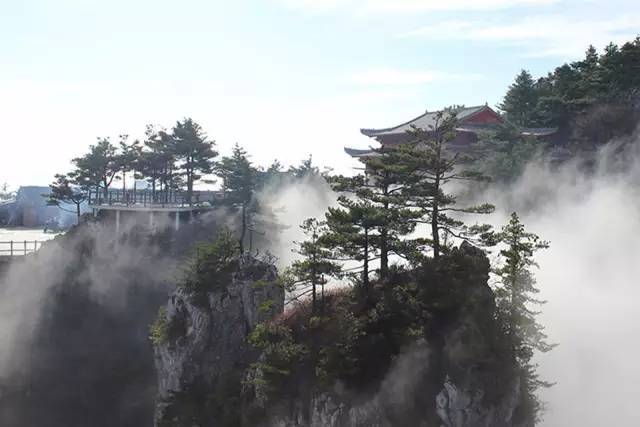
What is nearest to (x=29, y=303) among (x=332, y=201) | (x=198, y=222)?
(x=198, y=222)

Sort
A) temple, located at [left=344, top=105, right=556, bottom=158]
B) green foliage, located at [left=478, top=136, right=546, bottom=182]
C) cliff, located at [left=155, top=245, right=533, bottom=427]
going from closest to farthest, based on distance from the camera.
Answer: cliff, located at [left=155, top=245, right=533, bottom=427] → green foliage, located at [left=478, top=136, right=546, bottom=182] → temple, located at [left=344, top=105, right=556, bottom=158]

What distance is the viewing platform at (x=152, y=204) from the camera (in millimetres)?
51625

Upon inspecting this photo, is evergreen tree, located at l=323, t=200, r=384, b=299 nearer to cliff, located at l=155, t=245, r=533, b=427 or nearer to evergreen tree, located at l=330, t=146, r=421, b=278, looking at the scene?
evergreen tree, located at l=330, t=146, r=421, b=278

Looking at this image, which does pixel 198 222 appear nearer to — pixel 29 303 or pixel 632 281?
pixel 29 303

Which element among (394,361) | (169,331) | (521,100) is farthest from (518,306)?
(521,100)

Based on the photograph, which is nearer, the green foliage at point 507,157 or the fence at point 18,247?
the fence at point 18,247

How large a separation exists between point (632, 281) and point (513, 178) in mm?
14641

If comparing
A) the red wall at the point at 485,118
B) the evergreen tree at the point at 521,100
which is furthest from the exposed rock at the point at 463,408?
the evergreen tree at the point at 521,100

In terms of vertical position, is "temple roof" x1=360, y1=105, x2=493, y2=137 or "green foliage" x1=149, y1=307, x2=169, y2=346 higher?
"temple roof" x1=360, y1=105, x2=493, y2=137

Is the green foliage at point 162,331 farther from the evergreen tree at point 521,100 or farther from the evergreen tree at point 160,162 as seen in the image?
the evergreen tree at point 521,100

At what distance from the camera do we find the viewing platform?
5162 centimetres

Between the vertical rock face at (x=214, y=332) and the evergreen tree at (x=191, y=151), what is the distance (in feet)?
71.9

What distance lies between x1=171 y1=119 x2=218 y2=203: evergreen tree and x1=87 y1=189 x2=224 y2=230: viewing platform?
1274mm

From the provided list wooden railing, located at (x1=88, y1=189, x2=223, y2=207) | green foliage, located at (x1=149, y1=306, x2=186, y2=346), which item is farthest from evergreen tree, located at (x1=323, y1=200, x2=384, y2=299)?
wooden railing, located at (x1=88, y1=189, x2=223, y2=207)
